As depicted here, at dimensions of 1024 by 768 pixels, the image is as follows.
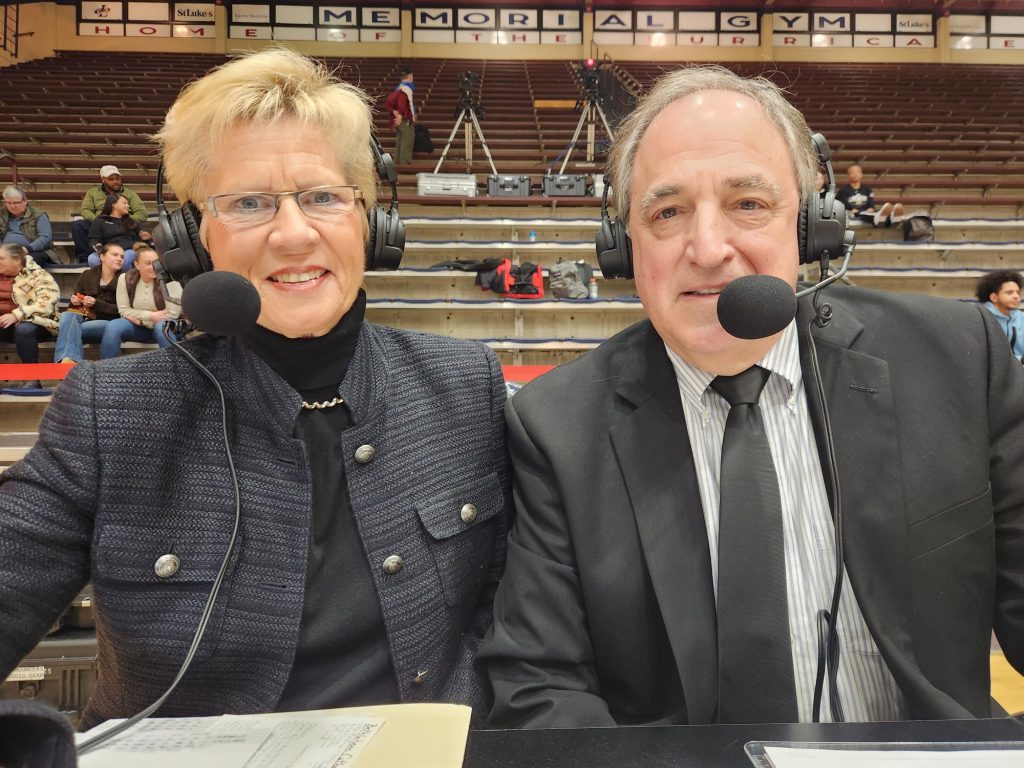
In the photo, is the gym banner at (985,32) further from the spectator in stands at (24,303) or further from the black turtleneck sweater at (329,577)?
the black turtleneck sweater at (329,577)

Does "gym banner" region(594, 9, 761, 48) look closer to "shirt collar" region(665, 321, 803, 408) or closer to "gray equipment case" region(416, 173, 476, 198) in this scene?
"gray equipment case" region(416, 173, 476, 198)

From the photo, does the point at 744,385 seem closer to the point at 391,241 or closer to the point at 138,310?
the point at 391,241

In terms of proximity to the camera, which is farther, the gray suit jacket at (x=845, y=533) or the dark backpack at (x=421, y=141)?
the dark backpack at (x=421, y=141)

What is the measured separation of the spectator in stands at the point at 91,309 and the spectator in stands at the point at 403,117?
12.4 feet

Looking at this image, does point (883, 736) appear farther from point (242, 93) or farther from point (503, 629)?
point (242, 93)

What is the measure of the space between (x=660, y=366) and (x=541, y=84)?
11104 millimetres

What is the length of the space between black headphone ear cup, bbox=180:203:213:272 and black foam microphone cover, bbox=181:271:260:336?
0.23 meters

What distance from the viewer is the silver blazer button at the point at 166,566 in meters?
0.88

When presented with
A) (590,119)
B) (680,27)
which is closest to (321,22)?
(680,27)

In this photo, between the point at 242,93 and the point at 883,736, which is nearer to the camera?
the point at 883,736

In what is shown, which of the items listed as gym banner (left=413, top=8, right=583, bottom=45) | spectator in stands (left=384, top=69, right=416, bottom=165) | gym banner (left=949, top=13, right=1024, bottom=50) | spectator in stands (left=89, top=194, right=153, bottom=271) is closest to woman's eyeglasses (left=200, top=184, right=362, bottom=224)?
spectator in stands (left=89, top=194, right=153, bottom=271)

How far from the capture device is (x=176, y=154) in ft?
3.29

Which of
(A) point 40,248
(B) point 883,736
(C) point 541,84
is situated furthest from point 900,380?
(C) point 541,84

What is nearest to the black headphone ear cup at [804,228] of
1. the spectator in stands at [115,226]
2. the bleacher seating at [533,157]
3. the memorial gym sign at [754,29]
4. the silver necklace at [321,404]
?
the silver necklace at [321,404]
